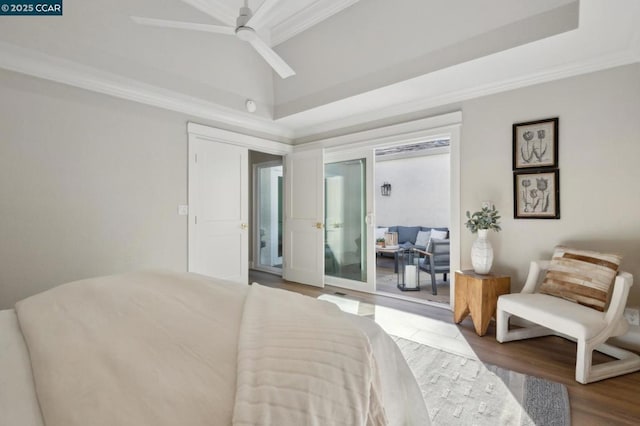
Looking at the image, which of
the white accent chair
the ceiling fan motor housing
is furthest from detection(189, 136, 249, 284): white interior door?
the white accent chair

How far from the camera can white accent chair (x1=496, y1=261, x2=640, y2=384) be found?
198 cm

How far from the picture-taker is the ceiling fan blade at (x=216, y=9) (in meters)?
3.19

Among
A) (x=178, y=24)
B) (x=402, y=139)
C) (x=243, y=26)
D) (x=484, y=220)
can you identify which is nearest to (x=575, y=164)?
(x=484, y=220)

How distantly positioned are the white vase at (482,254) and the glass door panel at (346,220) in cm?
159

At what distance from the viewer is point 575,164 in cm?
271

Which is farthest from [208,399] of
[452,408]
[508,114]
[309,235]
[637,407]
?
[309,235]

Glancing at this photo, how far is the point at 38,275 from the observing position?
8.48ft

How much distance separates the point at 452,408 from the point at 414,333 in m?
1.10

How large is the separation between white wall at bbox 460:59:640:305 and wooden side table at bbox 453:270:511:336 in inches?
14.4

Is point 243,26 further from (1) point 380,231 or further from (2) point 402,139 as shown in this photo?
(1) point 380,231

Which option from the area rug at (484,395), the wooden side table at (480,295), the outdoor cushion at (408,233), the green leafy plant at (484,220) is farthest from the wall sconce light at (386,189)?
the area rug at (484,395)

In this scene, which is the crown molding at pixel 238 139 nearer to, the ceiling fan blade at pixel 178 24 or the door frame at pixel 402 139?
the door frame at pixel 402 139

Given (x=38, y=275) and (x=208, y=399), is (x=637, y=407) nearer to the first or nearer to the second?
(x=208, y=399)

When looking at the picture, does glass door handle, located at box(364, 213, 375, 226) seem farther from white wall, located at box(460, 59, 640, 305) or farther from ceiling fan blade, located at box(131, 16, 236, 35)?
ceiling fan blade, located at box(131, 16, 236, 35)
